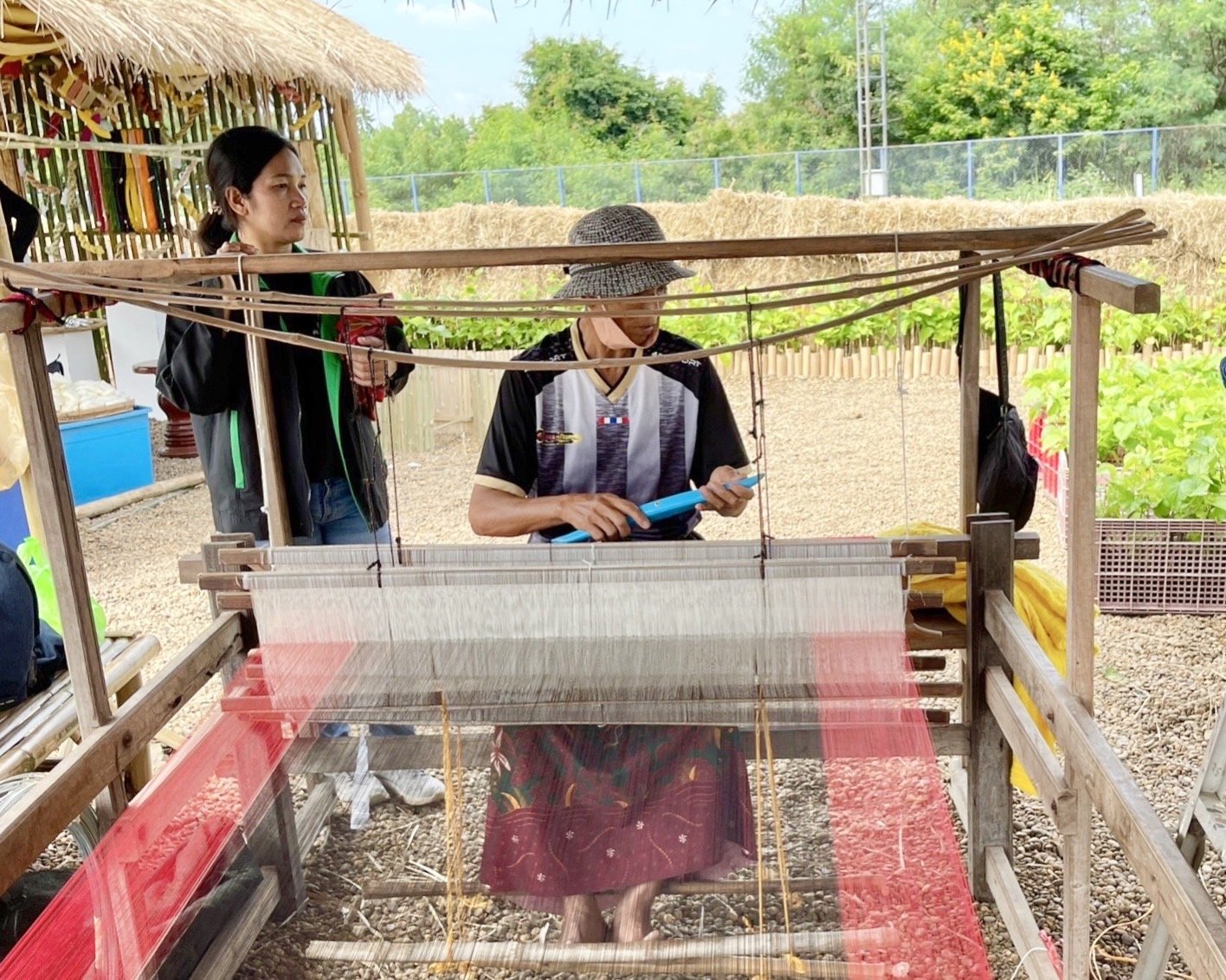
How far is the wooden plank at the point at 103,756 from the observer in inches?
55.4

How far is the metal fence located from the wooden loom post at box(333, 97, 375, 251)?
825 cm

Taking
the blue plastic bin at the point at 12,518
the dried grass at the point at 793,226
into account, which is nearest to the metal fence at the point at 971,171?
the dried grass at the point at 793,226

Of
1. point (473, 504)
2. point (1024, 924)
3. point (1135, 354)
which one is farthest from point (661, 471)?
point (1135, 354)

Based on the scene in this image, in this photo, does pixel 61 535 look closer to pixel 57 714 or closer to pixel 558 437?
pixel 57 714

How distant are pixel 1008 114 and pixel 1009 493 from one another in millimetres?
22418

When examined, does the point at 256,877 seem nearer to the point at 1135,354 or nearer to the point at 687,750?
the point at 687,750

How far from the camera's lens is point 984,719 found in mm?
2146

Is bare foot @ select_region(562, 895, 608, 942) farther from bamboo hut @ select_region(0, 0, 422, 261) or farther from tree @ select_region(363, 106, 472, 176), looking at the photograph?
tree @ select_region(363, 106, 472, 176)

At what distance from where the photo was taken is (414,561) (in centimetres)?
198

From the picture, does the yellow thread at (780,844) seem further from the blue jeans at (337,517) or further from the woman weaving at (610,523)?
the blue jeans at (337,517)

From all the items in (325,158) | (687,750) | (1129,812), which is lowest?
(687,750)

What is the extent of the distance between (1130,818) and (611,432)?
1340 mm

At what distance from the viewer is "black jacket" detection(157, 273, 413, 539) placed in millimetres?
2395

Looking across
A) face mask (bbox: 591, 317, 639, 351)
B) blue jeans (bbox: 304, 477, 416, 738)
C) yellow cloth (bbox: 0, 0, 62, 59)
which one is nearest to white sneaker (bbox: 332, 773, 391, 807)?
blue jeans (bbox: 304, 477, 416, 738)
